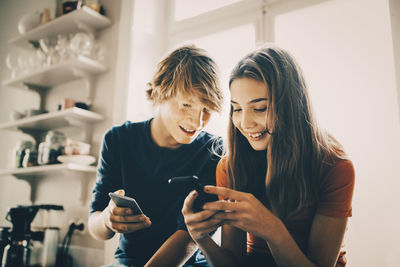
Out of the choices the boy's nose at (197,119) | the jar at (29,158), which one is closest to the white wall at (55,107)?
the jar at (29,158)

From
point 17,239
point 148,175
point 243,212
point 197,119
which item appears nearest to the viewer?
point 243,212

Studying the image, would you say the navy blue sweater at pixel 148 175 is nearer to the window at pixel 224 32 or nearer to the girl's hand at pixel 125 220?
the girl's hand at pixel 125 220

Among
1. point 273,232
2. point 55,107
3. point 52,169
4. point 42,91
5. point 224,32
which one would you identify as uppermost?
point 224,32

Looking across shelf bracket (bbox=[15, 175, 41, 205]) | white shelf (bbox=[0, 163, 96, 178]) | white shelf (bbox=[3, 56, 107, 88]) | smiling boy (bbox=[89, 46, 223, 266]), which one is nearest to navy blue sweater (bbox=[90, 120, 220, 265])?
smiling boy (bbox=[89, 46, 223, 266])

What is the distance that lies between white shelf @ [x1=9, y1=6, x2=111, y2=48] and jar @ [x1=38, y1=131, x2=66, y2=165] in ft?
2.36

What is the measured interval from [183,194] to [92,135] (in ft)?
3.55

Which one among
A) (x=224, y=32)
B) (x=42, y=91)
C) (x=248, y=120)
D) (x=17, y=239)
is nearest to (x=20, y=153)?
(x=42, y=91)

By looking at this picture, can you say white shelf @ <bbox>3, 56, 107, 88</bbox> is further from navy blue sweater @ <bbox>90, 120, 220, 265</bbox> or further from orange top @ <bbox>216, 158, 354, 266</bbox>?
orange top @ <bbox>216, 158, 354, 266</bbox>

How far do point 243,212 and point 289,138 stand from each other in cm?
30

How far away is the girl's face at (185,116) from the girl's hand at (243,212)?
0.39 metres

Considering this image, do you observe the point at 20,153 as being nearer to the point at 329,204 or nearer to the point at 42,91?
the point at 42,91

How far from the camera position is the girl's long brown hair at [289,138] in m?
0.96

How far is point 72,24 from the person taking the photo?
216 cm

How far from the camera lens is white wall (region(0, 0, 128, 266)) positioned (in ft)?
6.64
